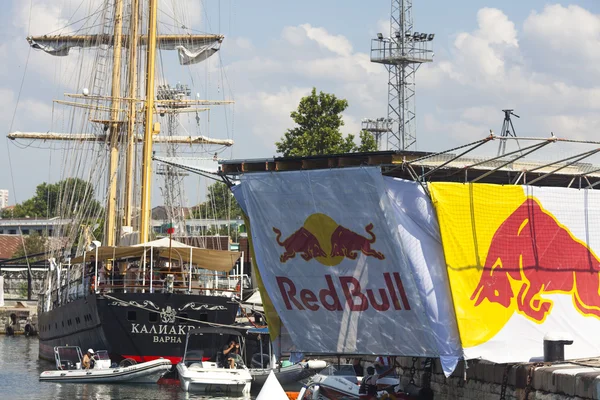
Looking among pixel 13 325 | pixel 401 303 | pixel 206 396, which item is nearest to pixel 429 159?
pixel 401 303

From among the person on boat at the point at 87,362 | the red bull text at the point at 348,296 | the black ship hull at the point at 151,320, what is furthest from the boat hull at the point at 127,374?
the red bull text at the point at 348,296

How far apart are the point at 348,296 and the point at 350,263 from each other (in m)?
0.90

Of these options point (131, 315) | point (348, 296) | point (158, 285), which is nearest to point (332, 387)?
point (348, 296)

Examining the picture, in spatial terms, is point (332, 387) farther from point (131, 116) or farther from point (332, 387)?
point (131, 116)

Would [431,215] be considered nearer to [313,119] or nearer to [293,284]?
[293,284]

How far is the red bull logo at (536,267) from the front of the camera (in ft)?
85.0

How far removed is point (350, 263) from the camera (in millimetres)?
26609

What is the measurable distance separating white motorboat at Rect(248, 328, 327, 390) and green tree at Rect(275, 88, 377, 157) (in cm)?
1502

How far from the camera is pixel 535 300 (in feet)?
86.4

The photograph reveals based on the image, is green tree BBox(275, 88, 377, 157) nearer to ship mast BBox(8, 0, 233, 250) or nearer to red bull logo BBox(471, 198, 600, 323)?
ship mast BBox(8, 0, 233, 250)

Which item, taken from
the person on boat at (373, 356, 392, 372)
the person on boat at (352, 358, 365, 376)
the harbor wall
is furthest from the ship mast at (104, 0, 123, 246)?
the harbor wall

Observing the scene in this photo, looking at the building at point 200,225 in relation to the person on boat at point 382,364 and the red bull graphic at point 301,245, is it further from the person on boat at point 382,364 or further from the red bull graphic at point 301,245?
the red bull graphic at point 301,245

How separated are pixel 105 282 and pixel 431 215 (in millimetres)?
21867

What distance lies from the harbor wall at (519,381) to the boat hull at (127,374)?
10707 millimetres
